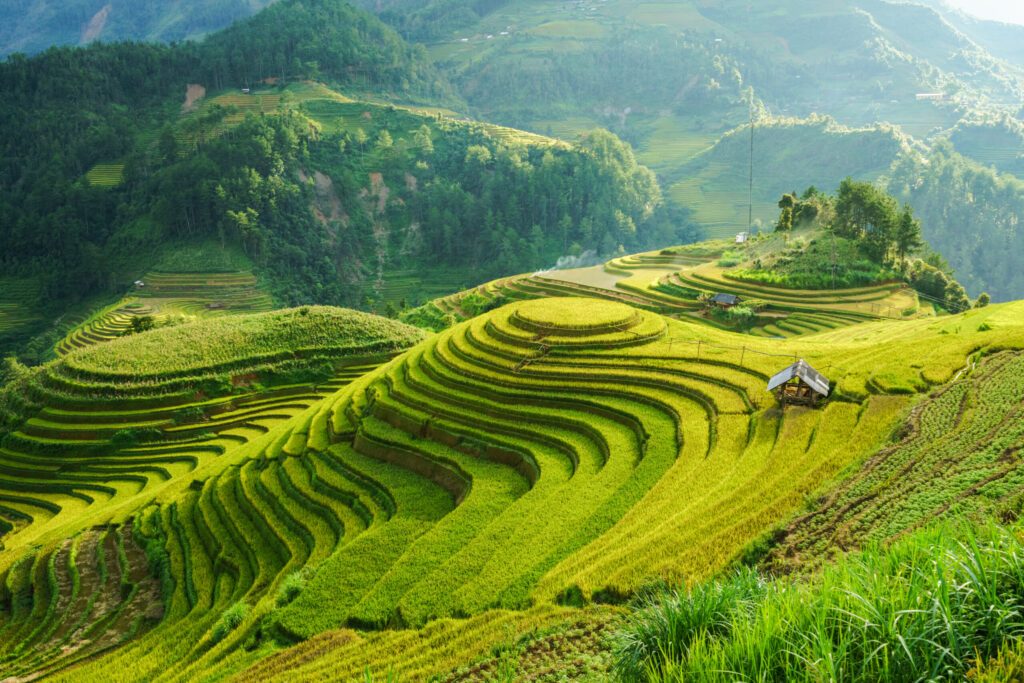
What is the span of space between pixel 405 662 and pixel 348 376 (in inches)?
1162

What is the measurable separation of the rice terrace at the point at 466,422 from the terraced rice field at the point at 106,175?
0.35 metres

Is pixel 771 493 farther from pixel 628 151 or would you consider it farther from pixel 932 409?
pixel 628 151

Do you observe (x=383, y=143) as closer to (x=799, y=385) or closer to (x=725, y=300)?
(x=725, y=300)

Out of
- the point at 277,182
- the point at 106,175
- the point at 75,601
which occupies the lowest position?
the point at 75,601

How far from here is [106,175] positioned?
85125 mm

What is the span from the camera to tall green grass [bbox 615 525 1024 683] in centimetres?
663

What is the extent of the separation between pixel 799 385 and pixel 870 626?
14255mm

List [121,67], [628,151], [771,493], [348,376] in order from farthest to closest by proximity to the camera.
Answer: [628,151] → [121,67] → [348,376] → [771,493]

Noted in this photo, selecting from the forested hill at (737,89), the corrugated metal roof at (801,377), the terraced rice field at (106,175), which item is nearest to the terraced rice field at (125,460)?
the corrugated metal roof at (801,377)

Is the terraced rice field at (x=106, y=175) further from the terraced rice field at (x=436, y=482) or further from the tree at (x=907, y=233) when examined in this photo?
the tree at (x=907, y=233)

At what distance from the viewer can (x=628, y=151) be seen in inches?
4382

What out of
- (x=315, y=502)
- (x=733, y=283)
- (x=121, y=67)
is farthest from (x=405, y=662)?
(x=121, y=67)

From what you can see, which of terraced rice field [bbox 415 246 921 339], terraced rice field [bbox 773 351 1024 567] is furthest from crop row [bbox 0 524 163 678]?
terraced rice field [bbox 415 246 921 339]

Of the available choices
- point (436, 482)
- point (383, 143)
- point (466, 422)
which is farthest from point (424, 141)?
point (436, 482)
